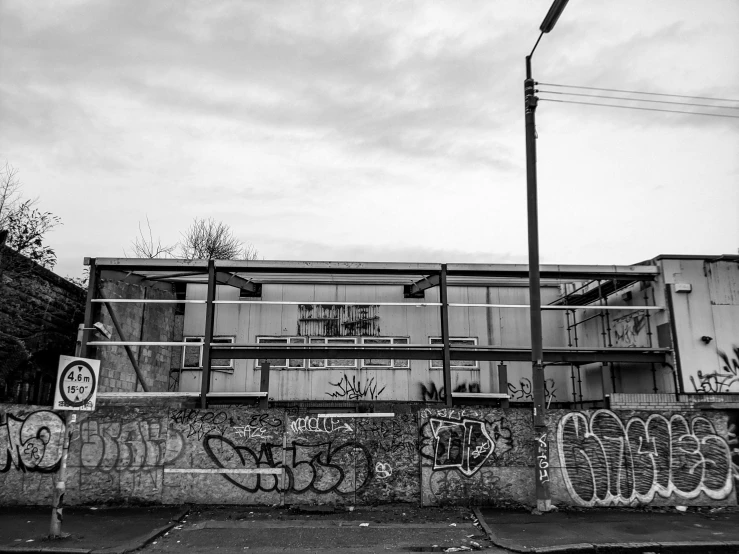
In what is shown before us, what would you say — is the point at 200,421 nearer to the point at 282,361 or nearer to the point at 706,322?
the point at 282,361

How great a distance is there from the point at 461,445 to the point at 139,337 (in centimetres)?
925

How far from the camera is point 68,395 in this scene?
8.84 meters

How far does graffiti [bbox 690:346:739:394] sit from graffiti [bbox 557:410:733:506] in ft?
7.57

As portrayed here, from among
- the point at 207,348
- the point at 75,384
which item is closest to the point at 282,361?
the point at 207,348

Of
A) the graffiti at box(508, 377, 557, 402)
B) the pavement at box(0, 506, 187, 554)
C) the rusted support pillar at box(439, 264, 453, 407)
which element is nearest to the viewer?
the pavement at box(0, 506, 187, 554)

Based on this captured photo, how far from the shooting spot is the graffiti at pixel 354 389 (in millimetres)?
16609

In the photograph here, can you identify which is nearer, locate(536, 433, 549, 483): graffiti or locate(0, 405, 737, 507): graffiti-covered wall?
locate(536, 433, 549, 483): graffiti

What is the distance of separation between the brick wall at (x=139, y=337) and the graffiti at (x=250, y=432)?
499 cm

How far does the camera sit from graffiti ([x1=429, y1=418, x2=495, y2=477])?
1105 cm

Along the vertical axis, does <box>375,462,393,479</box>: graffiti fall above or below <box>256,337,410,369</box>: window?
below

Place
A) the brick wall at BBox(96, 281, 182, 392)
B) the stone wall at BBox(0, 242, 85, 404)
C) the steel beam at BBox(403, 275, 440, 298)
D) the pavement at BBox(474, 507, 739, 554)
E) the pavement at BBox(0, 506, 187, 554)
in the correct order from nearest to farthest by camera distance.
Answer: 1. the pavement at BBox(0, 506, 187, 554)
2. the pavement at BBox(474, 507, 739, 554)
3. the stone wall at BBox(0, 242, 85, 404)
4. the brick wall at BBox(96, 281, 182, 392)
5. the steel beam at BBox(403, 275, 440, 298)

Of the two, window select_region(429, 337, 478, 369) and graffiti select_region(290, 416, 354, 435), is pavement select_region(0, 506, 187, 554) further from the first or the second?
window select_region(429, 337, 478, 369)

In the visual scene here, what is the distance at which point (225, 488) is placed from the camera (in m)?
10.9

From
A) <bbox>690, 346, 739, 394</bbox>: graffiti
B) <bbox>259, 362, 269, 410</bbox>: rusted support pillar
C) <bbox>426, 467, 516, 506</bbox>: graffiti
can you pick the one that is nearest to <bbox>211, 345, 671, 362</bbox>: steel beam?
<bbox>259, 362, 269, 410</bbox>: rusted support pillar
